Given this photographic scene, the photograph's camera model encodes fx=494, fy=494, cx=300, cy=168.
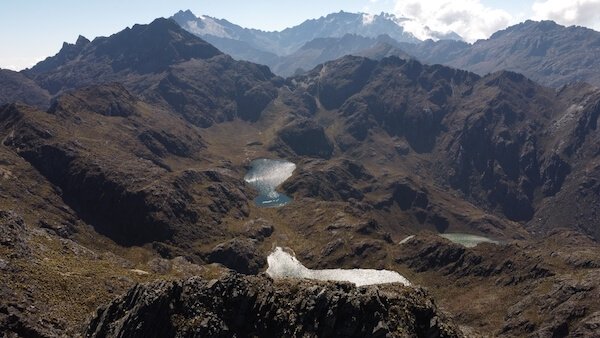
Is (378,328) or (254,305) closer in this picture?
(378,328)

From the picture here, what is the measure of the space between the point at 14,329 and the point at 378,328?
61.2 meters

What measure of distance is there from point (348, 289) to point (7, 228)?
308 feet

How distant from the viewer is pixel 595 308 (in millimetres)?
177375

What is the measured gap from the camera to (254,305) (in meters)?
77.1

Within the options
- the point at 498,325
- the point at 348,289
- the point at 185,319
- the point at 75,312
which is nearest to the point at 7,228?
the point at 75,312

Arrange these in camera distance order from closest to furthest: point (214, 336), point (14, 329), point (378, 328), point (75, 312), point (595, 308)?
point (378, 328), point (214, 336), point (14, 329), point (75, 312), point (595, 308)

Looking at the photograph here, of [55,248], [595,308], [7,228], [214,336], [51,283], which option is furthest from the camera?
[595,308]

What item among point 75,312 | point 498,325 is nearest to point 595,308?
point 498,325

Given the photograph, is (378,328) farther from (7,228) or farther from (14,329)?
(7,228)

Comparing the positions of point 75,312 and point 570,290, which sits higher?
point 570,290

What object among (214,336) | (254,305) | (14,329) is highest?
(254,305)

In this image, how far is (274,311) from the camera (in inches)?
2982

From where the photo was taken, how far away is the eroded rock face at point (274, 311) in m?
71.6

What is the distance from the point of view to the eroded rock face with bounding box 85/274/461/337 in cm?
7156
